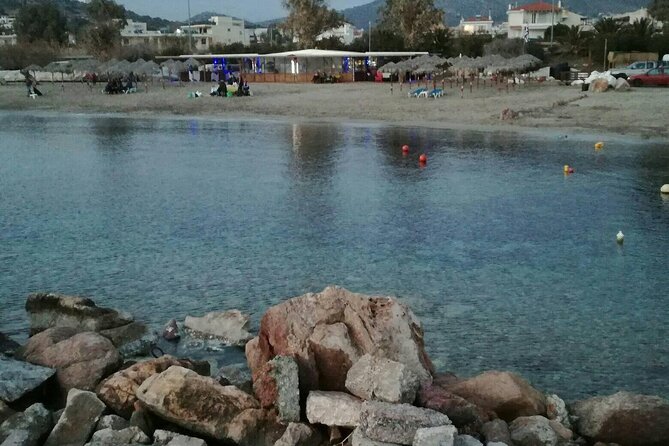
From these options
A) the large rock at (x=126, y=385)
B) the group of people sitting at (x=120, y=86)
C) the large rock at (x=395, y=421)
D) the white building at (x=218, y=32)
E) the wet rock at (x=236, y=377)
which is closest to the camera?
the large rock at (x=395, y=421)

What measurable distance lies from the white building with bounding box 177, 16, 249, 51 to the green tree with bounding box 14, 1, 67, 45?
30848 millimetres

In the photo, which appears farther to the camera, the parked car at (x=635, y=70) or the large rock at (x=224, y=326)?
the parked car at (x=635, y=70)

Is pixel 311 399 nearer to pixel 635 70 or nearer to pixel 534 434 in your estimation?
pixel 534 434

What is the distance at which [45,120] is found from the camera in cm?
4078

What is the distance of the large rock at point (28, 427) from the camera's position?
6168mm

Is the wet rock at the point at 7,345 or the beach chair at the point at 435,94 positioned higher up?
the beach chair at the point at 435,94

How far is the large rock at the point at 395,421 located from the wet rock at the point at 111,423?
2177mm

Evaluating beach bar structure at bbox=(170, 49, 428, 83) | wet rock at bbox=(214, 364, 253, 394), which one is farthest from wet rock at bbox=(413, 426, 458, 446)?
beach bar structure at bbox=(170, 49, 428, 83)

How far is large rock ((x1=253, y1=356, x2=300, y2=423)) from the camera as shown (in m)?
6.42

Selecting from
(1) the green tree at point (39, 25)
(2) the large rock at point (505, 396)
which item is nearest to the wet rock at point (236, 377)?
(2) the large rock at point (505, 396)

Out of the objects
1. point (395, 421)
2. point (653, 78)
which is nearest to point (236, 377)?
point (395, 421)

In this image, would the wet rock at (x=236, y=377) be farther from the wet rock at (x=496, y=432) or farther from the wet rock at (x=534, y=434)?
the wet rock at (x=534, y=434)

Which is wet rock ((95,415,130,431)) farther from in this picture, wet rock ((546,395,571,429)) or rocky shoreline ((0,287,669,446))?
wet rock ((546,395,571,429))

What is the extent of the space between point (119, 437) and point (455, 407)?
9.14ft
